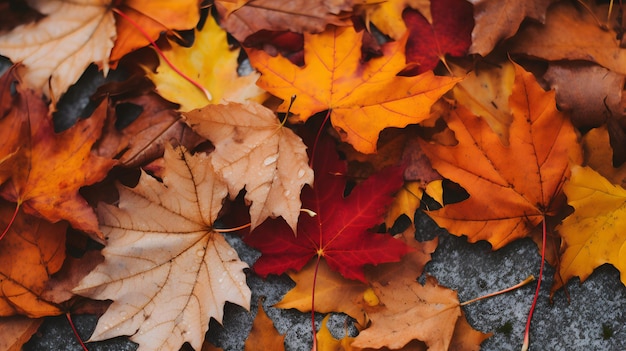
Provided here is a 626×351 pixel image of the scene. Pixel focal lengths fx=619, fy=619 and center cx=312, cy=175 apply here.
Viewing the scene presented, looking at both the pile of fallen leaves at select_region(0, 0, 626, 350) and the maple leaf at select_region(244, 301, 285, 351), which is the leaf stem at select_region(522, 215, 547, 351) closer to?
the pile of fallen leaves at select_region(0, 0, 626, 350)

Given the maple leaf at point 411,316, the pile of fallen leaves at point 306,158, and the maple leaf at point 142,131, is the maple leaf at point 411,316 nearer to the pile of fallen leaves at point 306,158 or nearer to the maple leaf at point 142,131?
the pile of fallen leaves at point 306,158

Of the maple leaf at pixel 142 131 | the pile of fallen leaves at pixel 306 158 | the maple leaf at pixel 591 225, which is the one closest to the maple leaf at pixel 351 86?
the pile of fallen leaves at pixel 306 158

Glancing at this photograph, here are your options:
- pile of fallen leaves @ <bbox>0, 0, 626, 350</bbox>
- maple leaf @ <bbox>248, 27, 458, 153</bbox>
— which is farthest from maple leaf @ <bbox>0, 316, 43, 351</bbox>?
maple leaf @ <bbox>248, 27, 458, 153</bbox>

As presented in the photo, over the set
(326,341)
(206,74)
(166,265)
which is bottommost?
(326,341)

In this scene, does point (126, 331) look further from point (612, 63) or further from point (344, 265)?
point (612, 63)

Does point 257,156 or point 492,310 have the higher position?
point 257,156

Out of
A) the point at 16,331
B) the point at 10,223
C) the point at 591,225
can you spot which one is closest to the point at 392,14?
the point at 591,225

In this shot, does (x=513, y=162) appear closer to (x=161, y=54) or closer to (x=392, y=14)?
(x=392, y=14)

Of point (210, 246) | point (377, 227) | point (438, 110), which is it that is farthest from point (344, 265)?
point (438, 110)
